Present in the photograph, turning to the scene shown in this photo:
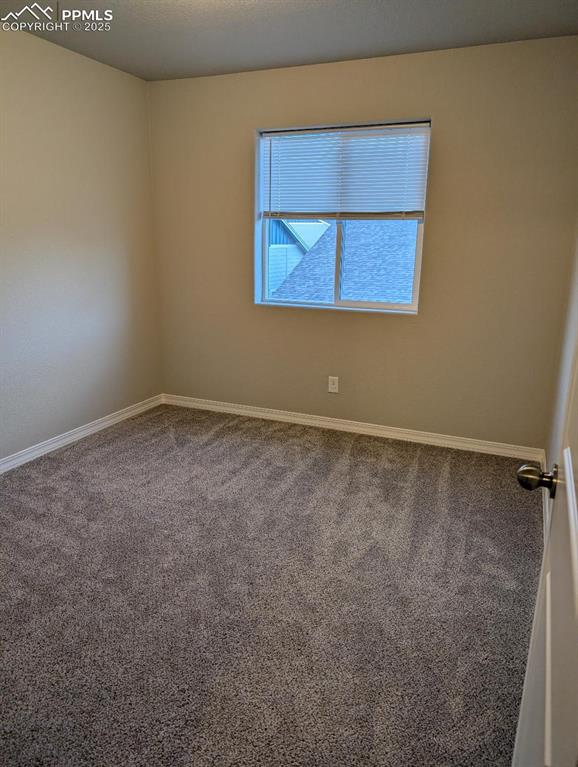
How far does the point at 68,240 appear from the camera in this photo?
10.9ft

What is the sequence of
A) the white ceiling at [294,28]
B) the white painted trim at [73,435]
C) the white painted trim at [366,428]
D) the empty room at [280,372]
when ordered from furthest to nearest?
the white painted trim at [366,428] < the white painted trim at [73,435] < the white ceiling at [294,28] < the empty room at [280,372]

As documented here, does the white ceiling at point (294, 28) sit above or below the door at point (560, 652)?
above

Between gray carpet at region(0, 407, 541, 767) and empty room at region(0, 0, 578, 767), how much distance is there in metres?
0.01

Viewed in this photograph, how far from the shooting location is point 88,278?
11.6 feet

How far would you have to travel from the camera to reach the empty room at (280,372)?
1591 millimetres

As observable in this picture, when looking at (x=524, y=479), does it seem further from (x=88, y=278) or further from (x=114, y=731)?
(x=88, y=278)

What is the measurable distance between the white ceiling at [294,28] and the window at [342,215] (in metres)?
0.48

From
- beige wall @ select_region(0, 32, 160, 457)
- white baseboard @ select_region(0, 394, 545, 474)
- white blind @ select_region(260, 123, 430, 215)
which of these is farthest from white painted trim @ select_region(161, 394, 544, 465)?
white blind @ select_region(260, 123, 430, 215)

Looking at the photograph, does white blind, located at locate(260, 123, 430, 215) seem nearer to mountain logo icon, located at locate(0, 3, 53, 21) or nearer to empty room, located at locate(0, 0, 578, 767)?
empty room, located at locate(0, 0, 578, 767)

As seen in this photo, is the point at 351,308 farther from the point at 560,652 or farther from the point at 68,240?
the point at 560,652

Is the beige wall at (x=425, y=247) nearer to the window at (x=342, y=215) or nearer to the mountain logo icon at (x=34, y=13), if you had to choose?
the window at (x=342, y=215)

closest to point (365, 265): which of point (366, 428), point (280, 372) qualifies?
point (280, 372)

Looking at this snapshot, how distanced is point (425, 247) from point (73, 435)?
9.10 feet

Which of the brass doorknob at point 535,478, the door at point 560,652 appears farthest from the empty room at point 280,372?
the door at point 560,652
